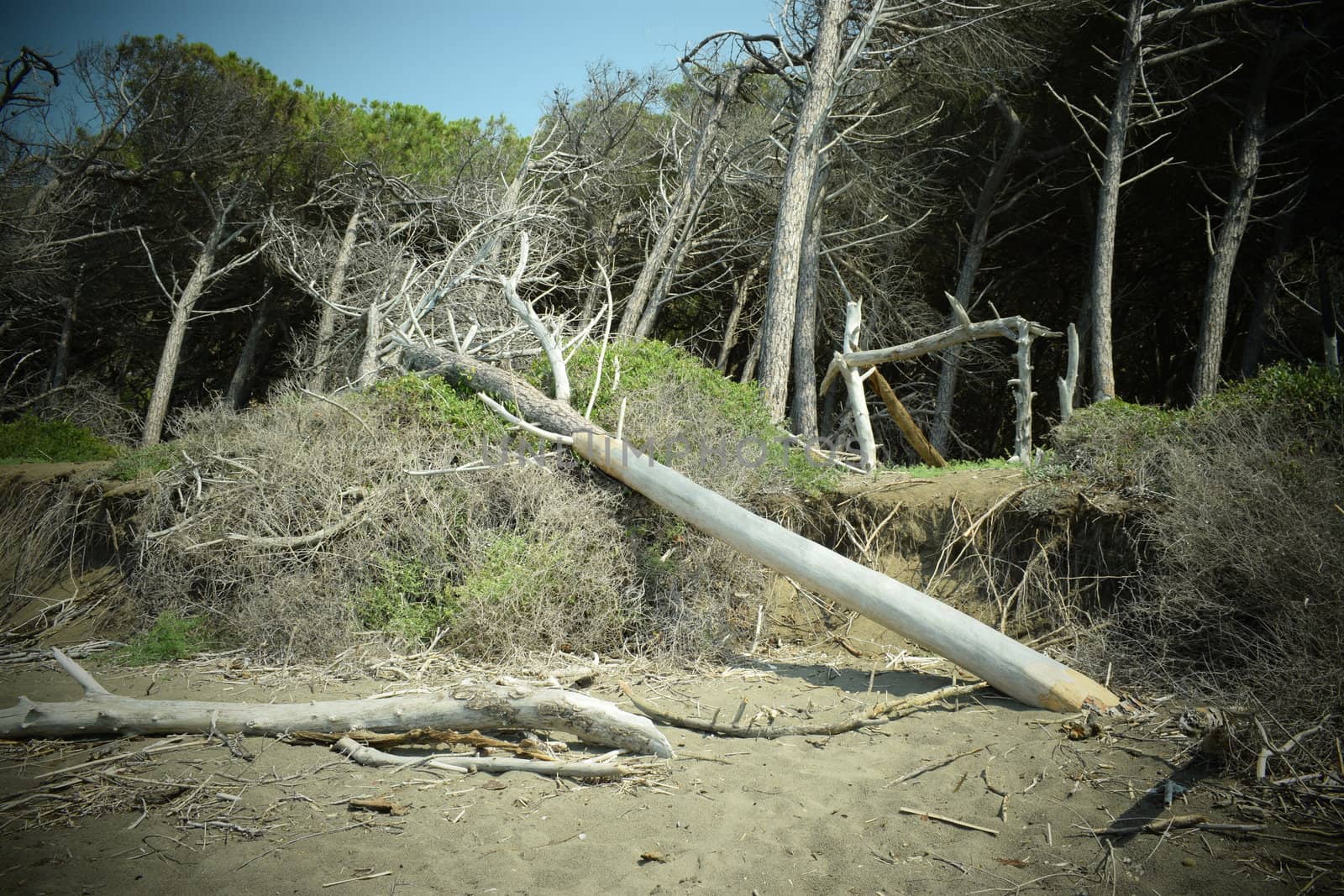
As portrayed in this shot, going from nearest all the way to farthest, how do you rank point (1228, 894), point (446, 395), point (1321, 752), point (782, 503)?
A: 1. point (1228, 894)
2. point (1321, 752)
3. point (782, 503)
4. point (446, 395)

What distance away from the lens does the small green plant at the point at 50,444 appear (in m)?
11.2

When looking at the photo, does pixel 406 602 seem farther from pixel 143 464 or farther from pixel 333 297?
pixel 333 297

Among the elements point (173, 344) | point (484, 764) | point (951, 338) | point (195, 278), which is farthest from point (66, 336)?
point (951, 338)

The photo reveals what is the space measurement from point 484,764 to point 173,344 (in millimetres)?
14126

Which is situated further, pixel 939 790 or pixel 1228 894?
pixel 939 790

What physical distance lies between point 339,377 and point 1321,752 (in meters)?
14.4

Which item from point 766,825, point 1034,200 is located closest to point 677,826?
point 766,825

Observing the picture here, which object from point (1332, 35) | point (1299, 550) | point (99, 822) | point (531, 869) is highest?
point (1332, 35)

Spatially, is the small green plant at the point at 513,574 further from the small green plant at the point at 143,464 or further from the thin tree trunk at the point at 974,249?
the thin tree trunk at the point at 974,249

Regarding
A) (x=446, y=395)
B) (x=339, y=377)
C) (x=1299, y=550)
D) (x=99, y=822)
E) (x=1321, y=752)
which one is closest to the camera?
(x=99, y=822)

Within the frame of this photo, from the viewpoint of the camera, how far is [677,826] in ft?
12.6

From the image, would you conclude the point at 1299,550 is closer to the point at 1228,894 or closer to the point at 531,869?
the point at 1228,894

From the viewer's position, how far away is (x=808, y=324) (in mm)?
12641

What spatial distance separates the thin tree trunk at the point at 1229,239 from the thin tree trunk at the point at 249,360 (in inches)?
682
